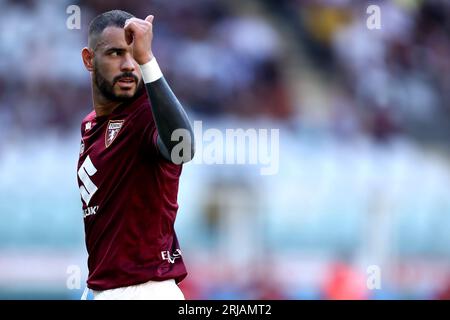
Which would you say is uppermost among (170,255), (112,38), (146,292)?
(112,38)

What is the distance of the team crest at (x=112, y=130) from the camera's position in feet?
12.3

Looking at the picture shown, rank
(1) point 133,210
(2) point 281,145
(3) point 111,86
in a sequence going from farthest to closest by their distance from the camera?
(2) point 281,145, (3) point 111,86, (1) point 133,210

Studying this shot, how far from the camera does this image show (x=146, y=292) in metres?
3.62

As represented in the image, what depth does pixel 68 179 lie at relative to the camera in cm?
875

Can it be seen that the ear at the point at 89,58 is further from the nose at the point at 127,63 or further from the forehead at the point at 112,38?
the nose at the point at 127,63

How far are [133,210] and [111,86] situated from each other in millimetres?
583

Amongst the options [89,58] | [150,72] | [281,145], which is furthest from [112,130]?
[281,145]

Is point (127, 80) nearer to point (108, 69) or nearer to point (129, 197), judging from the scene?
point (108, 69)

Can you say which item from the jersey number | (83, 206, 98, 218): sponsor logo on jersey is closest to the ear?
the jersey number

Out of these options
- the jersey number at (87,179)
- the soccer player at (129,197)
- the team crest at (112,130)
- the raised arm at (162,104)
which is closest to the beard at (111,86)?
the soccer player at (129,197)
